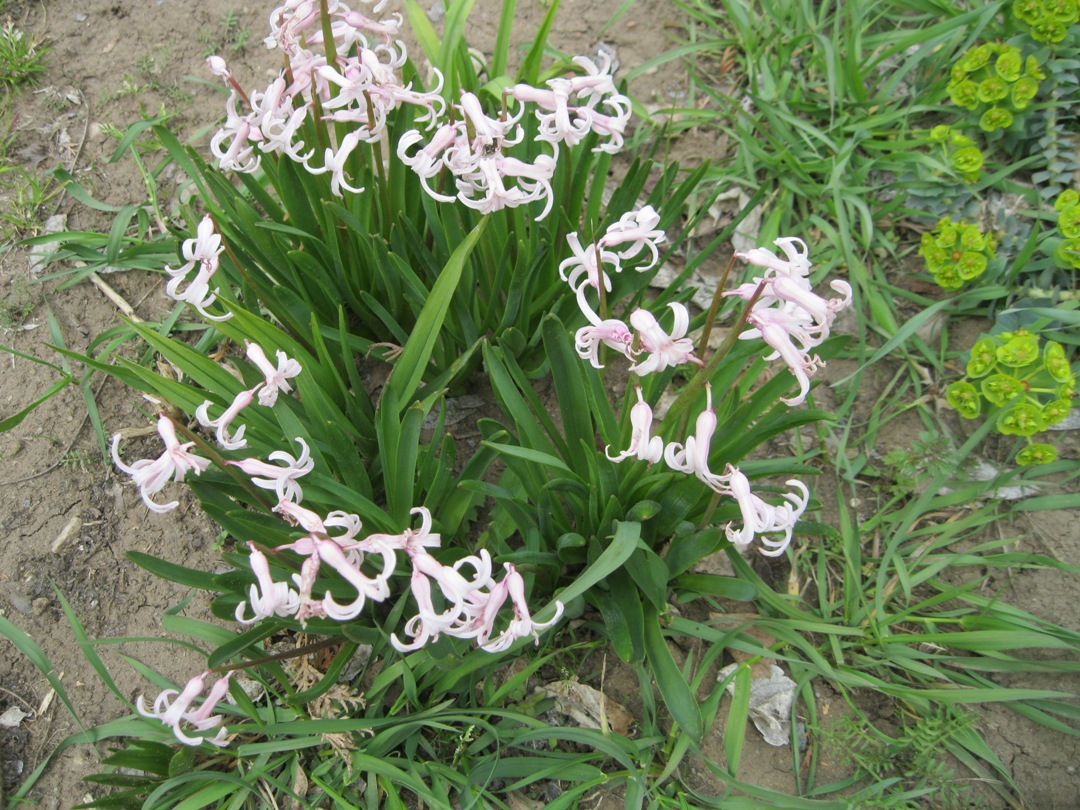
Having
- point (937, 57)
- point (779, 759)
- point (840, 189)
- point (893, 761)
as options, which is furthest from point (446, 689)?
point (937, 57)

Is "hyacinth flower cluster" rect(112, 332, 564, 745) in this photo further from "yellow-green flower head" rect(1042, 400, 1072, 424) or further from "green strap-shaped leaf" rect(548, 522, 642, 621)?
"yellow-green flower head" rect(1042, 400, 1072, 424)

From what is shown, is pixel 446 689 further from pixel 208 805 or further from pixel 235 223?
pixel 235 223

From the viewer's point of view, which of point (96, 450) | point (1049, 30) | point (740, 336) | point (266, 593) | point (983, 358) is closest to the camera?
point (266, 593)

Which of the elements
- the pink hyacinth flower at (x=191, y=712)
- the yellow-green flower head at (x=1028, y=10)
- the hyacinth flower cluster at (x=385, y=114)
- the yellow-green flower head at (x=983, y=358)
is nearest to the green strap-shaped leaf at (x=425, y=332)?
the hyacinth flower cluster at (x=385, y=114)

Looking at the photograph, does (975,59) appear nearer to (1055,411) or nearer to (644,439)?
(1055,411)

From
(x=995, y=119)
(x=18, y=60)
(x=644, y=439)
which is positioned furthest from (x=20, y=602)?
(x=995, y=119)
